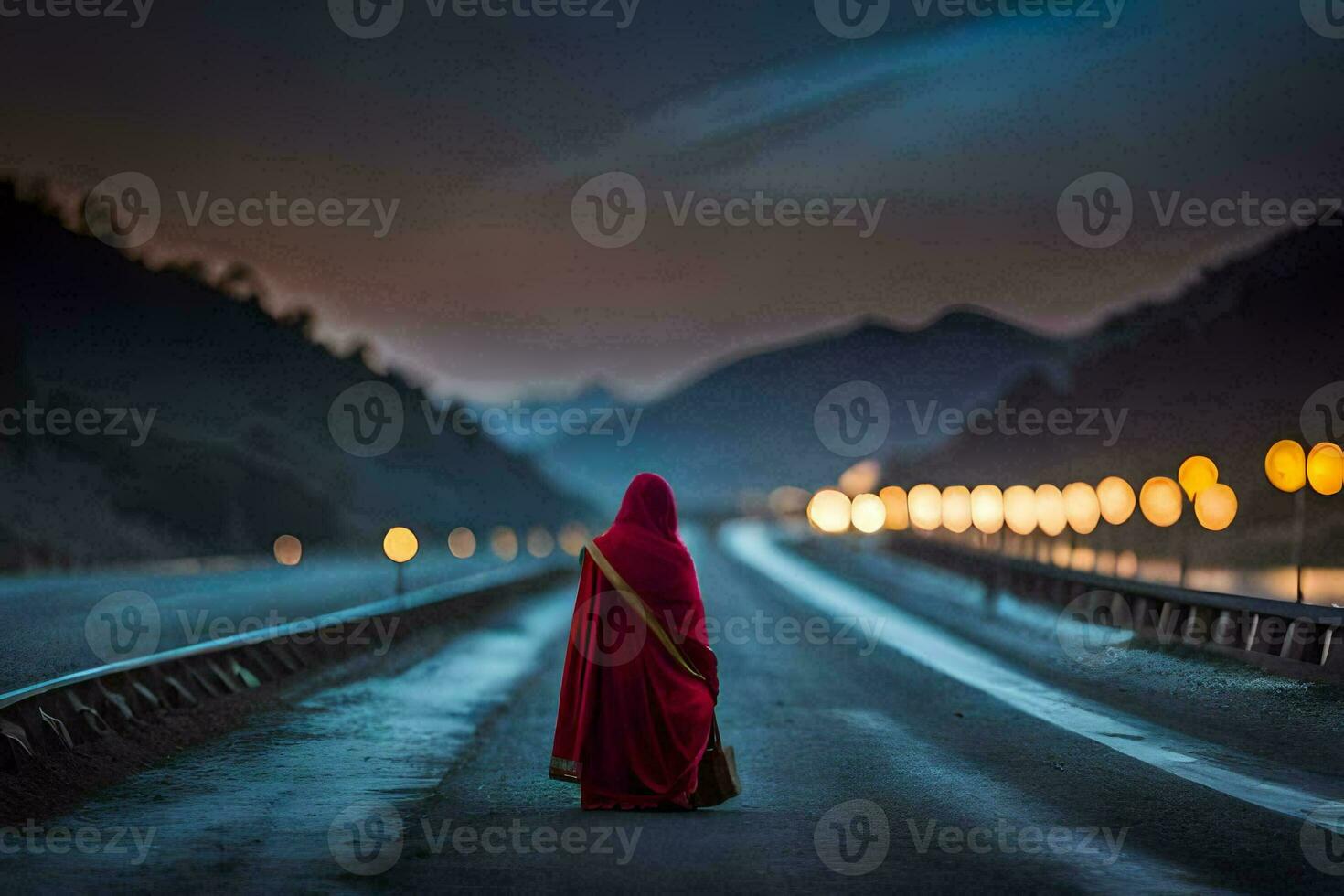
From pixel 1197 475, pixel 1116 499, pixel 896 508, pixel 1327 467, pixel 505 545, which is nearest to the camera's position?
pixel 1327 467

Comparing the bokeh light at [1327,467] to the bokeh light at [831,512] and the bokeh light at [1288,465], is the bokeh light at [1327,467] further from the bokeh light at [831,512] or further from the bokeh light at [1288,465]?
the bokeh light at [831,512]

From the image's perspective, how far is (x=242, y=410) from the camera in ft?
278

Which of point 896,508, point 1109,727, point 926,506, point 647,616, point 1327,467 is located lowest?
Answer: point 1109,727

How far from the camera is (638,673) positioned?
9.72 meters

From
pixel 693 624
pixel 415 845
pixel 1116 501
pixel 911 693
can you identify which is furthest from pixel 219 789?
pixel 1116 501

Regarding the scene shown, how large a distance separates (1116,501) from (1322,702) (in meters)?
32.2

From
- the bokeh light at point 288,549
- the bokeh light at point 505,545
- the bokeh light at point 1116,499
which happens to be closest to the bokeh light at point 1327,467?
the bokeh light at point 1116,499

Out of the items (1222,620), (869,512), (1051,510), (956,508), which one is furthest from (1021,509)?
(1222,620)

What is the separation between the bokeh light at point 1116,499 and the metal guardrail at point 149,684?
93.1ft

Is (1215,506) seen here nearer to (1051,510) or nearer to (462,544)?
(1051,510)

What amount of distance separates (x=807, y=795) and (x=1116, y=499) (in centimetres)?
3710

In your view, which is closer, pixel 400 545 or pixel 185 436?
pixel 400 545

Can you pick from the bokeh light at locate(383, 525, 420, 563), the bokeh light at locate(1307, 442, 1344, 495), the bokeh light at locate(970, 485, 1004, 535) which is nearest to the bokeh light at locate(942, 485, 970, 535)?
the bokeh light at locate(970, 485, 1004, 535)

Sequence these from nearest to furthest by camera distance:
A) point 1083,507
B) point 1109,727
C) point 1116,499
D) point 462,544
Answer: point 1109,727, point 1116,499, point 1083,507, point 462,544
